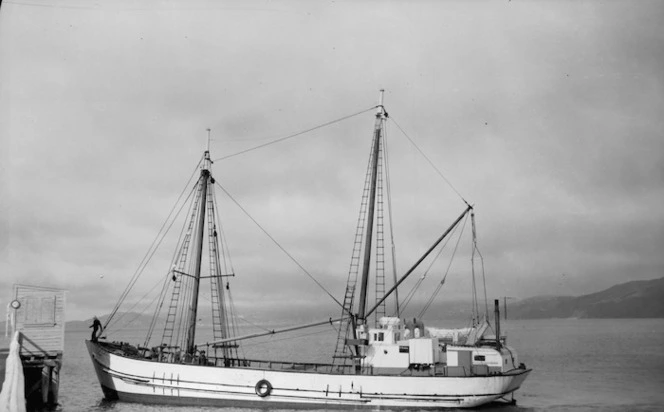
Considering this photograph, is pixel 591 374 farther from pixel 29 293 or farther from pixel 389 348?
pixel 29 293

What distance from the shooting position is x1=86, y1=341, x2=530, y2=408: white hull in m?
33.9

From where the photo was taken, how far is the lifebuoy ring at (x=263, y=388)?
34.3 m

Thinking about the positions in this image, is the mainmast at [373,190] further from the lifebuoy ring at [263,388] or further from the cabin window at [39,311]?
the cabin window at [39,311]

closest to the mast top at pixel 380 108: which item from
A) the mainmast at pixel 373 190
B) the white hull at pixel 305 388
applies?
the mainmast at pixel 373 190

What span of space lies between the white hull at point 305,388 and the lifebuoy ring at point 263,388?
0.12m

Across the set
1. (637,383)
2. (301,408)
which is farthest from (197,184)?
(637,383)

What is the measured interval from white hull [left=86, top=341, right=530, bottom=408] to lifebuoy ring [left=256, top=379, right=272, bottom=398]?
117mm

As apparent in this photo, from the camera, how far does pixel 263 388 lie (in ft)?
113

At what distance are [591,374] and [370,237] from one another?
36.7 meters

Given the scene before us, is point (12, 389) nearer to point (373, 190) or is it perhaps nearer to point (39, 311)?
point (39, 311)

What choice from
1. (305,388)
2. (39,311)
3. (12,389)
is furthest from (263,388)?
(39,311)

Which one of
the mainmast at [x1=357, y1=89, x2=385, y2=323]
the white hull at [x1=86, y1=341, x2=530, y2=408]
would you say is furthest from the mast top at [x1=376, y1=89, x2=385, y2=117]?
the white hull at [x1=86, y1=341, x2=530, y2=408]

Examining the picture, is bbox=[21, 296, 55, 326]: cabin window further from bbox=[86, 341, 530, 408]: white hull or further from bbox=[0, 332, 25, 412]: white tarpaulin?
bbox=[0, 332, 25, 412]: white tarpaulin

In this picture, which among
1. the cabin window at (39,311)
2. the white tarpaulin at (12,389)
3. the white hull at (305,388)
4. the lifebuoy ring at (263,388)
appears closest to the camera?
the white tarpaulin at (12,389)
